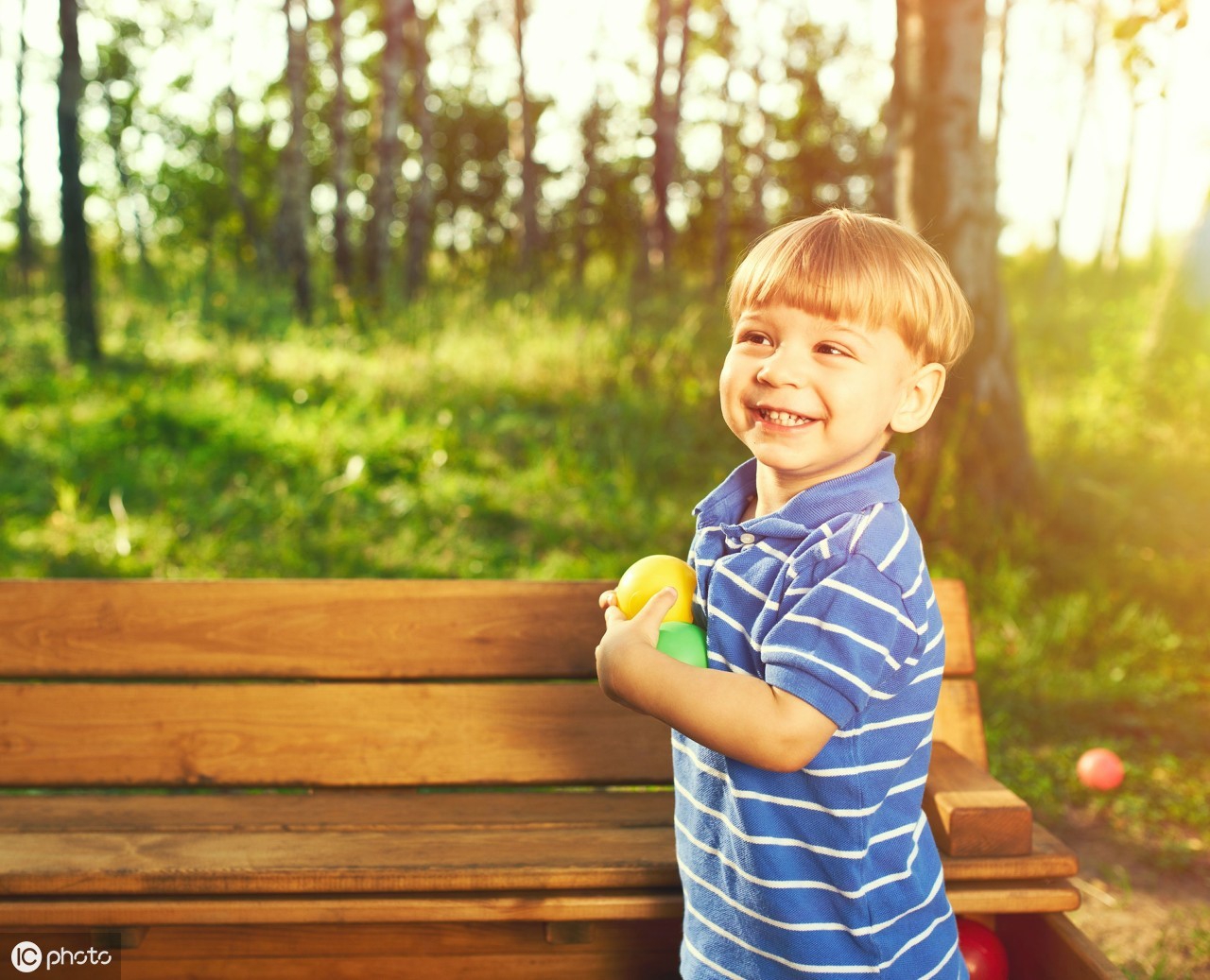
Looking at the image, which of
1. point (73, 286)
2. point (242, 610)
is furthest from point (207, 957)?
point (73, 286)

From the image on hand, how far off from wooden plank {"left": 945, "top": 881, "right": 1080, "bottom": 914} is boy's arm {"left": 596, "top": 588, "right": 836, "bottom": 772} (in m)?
0.88

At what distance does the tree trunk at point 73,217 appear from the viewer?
383 inches

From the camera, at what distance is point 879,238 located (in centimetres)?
169

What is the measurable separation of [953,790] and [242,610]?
1784 mm

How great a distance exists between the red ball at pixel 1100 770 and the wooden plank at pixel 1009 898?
1962 mm

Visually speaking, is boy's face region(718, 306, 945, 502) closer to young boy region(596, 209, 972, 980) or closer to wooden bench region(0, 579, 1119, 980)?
young boy region(596, 209, 972, 980)

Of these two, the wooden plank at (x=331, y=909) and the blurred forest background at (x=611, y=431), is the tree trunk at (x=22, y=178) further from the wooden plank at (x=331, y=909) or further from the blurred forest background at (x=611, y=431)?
Result: the wooden plank at (x=331, y=909)

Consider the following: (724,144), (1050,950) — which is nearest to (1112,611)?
(1050,950)

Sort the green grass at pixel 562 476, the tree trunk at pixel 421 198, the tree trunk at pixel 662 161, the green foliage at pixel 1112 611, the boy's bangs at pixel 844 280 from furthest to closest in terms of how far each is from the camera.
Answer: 1. the tree trunk at pixel 662 161
2. the tree trunk at pixel 421 198
3. the green grass at pixel 562 476
4. the green foliage at pixel 1112 611
5. the boy's bangs at pixel 844 280

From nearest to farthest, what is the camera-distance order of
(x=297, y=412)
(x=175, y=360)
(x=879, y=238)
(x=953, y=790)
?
(x=879, y=238) → (x=953, y=790) → (x=297, y=412) → (x=175, y=360)

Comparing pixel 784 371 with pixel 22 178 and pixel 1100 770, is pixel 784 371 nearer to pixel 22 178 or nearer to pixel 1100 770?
pixel 1100 770

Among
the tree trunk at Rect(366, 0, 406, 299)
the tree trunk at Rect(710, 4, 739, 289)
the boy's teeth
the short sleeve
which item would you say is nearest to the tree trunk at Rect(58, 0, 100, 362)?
the tree trunk at Rect(366, 0, 406, 299)

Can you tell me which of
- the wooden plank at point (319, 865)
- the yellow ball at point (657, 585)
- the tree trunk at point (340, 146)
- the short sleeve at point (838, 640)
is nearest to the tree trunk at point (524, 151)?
the tree trunk at point (340, 146)

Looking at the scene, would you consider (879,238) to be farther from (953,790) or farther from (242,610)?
(242,610)
